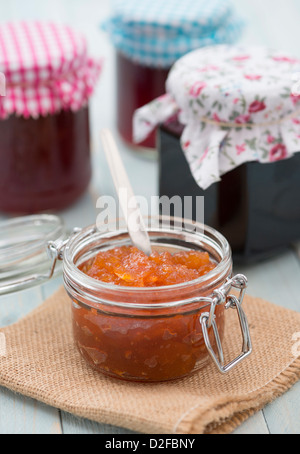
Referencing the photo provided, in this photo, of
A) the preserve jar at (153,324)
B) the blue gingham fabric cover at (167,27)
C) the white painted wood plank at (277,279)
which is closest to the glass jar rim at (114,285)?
the preserve jar at (153,324)

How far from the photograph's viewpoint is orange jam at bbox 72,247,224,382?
998 millimetres

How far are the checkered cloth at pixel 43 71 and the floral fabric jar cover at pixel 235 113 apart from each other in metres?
0.27

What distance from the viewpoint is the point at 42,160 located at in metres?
1.57

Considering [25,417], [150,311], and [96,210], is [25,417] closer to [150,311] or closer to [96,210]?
[150,311]

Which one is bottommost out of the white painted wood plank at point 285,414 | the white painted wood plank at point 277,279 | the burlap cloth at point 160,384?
the white painted wood plank at point 277,279

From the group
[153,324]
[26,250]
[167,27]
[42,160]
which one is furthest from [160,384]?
[167,27]

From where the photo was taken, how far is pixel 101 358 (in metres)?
1.05

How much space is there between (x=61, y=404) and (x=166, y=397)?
0.14 meters

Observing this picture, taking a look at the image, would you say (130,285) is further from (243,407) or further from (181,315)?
(243,407)

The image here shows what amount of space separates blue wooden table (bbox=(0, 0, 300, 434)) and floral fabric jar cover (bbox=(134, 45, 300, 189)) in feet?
0.80

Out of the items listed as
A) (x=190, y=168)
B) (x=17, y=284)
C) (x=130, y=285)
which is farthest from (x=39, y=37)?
(x=130, y=285)

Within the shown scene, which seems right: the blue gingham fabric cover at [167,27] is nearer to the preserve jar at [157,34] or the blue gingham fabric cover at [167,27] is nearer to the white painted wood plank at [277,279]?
the preserve jar at [157,34]

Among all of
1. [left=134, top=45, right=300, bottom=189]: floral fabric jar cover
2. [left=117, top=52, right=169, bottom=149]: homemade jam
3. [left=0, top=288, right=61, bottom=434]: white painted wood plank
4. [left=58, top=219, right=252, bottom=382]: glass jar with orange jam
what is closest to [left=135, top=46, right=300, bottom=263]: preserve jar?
[left=134, top=45, right=300, bottom=189]: floral fabric jar cover

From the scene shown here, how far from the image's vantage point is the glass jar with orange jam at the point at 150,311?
3.28 feet
